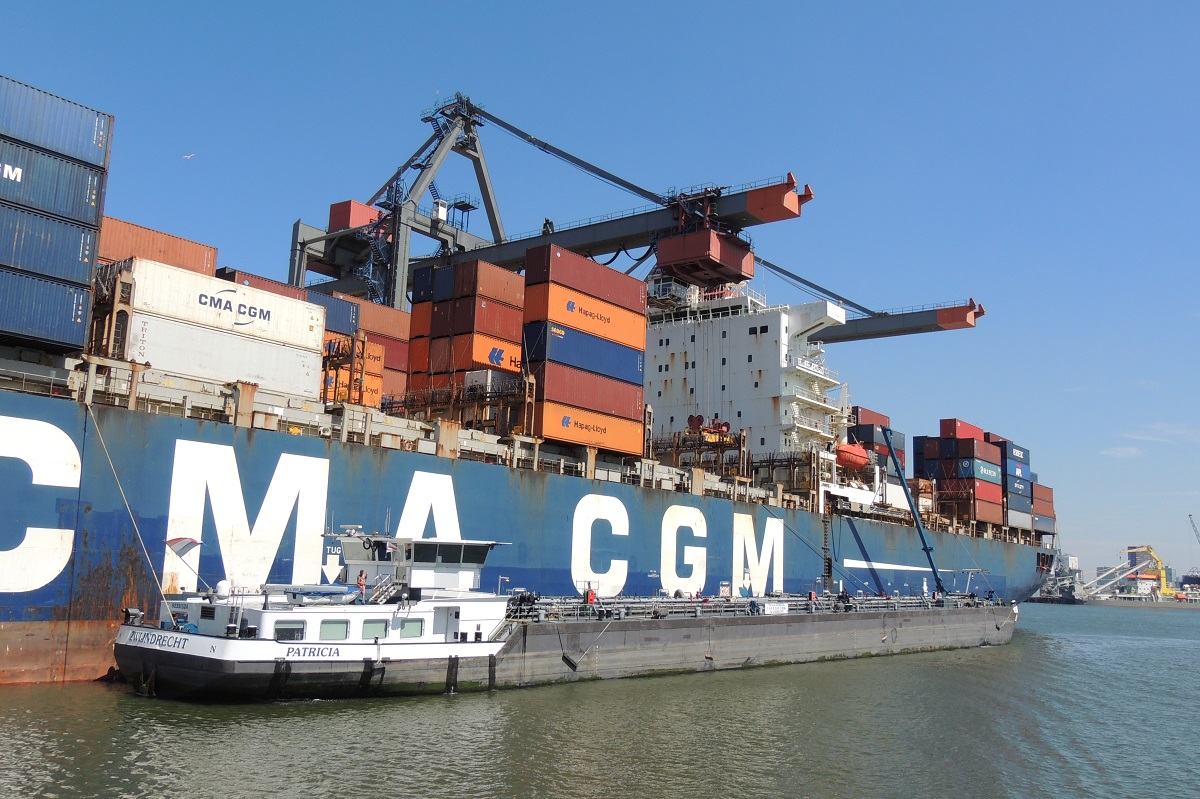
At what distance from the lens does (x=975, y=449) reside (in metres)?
66.4

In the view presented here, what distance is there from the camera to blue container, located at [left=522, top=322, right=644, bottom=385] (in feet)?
113

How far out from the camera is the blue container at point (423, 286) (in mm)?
38844

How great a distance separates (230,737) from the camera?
17078 mm

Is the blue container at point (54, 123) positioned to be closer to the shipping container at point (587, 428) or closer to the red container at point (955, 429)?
the shipping container at point (587, 428)

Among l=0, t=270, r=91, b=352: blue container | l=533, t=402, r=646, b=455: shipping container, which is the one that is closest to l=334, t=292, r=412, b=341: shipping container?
l=533, t=402, r=646, b=455: shipping container

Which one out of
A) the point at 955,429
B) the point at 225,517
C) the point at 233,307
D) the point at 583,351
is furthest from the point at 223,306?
the point at 955,429

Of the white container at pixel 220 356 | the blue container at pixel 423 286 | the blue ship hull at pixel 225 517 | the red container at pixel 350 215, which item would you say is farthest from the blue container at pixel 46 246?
the red container at pixel 350 215

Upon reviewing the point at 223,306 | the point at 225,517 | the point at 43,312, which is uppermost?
the point at 223,306

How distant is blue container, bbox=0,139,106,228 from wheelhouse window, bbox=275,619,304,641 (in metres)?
11.7

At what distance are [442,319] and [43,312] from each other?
1733cm

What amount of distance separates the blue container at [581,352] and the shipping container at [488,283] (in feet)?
9.95

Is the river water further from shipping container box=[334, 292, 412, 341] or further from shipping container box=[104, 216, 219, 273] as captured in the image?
shipping container box=[334, 292, 412, 341]

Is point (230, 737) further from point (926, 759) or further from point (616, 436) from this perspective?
point (616, 436)

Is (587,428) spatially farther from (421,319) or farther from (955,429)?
(955,429)
